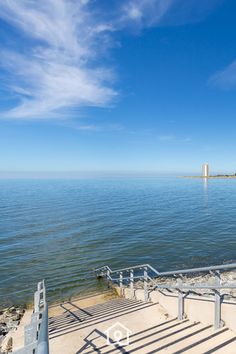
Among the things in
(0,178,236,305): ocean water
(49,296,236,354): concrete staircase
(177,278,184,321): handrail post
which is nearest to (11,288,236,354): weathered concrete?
(49,296,236,354): concrete staircase

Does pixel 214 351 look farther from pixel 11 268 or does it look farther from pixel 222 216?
pixel 222 216

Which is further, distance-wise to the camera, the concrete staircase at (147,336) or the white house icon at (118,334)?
the white house icon at (118,334)

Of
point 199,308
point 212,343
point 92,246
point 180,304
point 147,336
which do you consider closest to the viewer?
point 212,343

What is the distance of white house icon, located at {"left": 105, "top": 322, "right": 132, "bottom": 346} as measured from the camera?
16.3ft

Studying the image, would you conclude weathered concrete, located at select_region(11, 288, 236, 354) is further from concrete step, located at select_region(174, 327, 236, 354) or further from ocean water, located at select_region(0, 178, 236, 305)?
ocean water, located at select_region(0, 178, 236, 305)

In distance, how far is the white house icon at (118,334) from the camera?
497 cm

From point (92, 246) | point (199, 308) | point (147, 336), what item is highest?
point (199, 308)

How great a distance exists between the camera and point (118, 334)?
5434mm

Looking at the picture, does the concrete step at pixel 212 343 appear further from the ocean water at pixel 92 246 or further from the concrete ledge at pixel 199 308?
the ocean water at pixel 92 246

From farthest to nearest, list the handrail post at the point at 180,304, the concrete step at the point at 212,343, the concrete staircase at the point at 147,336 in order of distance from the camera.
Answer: the handrail post at the point at 180,304, the concrete staircase at the point at 147,336, the concrete step at the point at 212,343

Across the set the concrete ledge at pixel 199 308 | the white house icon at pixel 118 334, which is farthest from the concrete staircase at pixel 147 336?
the concrete ledge at pixel 199 308

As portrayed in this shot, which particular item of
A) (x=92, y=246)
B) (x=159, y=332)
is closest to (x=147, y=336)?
(x=159, y=332)

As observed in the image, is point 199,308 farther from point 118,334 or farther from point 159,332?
point 118,334

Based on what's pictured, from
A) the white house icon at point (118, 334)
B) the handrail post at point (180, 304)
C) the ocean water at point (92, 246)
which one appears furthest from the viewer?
the ocean water at point (92, 246)
